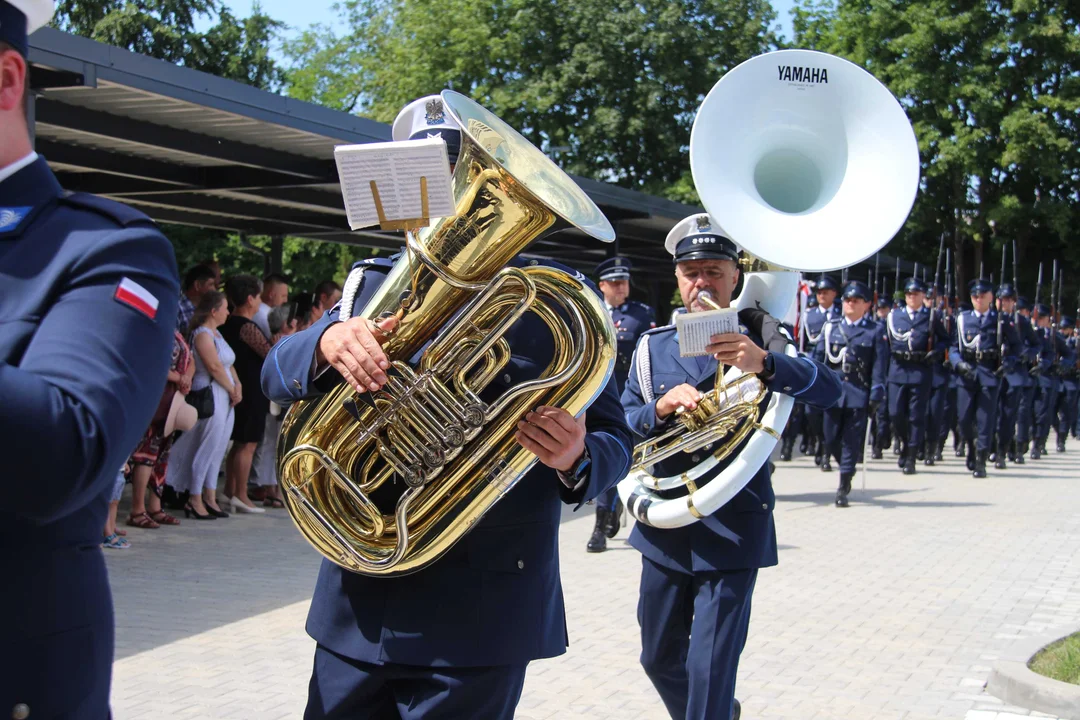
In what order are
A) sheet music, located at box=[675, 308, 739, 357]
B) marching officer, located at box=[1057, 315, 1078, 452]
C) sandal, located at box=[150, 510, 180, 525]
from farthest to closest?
1. marching officer, located at box=[1057, 315, 1078, 452]
2. sandal, located at box=[150, 510, 180, 525]
3. sheet music, located at box=[675, 308, 739, 357]

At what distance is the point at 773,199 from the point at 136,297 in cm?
329

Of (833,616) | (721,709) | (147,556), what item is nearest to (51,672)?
(721,709)

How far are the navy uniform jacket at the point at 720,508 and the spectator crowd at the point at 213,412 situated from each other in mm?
4502

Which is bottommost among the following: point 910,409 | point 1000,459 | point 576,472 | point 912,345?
point 1000,459

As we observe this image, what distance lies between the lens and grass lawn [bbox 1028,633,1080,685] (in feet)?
17.4

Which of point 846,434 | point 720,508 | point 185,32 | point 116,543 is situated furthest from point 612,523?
point 185,32

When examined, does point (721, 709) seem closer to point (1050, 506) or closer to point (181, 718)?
point (181, 718)

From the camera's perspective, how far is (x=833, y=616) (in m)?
6.70

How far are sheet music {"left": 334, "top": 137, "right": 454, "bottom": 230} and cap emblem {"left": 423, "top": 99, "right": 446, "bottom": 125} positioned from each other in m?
0.32

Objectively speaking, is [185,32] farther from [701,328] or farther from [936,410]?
[701,328]

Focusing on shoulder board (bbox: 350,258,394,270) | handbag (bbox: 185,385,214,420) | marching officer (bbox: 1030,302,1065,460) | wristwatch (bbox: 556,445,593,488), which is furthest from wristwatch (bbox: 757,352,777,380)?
marching officer (bbox: 1030,302,1065,460)

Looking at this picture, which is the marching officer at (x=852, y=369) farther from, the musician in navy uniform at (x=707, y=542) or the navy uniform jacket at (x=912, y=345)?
the musician in navy uniform at (x=707, y=542)

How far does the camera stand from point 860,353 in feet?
40.9

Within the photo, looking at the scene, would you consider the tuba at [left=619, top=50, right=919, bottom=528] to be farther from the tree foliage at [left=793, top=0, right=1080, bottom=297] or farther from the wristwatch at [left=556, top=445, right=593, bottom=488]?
the tree foliage at [left=793, top=0, right=1080, bottom=297]
